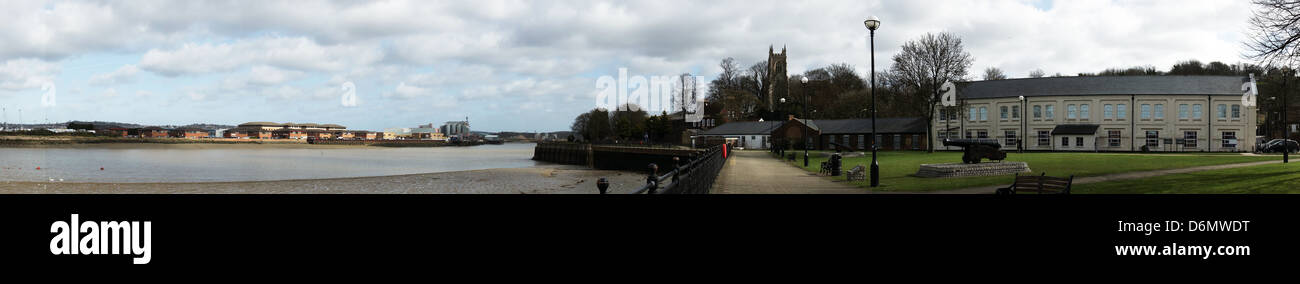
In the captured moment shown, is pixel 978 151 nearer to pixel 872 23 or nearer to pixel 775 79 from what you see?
pixel 872 23

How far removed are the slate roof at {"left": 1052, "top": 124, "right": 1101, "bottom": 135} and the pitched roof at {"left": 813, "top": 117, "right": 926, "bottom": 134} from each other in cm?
1106

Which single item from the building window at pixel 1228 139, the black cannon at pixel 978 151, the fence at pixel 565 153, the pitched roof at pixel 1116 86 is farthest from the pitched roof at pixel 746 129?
the black cannon at pixel 978 151

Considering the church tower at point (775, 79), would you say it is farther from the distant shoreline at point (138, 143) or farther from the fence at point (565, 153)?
the distant shoreline at point (138, 143)

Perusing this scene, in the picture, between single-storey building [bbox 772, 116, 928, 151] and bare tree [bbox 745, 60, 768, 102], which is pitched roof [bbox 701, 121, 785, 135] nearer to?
single-storey building [bbox 772, 116, 928, 151]

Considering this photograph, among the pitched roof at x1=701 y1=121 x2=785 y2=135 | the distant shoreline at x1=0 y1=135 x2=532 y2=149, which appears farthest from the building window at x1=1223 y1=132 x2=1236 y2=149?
the distant shoreline at x1=0 y1=135 x2=532 y2=149

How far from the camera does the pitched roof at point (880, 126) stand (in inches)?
2539

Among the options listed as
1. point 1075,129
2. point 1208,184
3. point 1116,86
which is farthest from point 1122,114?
point 1208,184

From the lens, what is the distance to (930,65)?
168 feet

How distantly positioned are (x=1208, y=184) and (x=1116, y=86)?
50321 mm

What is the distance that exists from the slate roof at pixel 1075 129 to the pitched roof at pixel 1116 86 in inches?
118

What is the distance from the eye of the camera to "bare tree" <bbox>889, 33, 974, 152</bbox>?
50625 millimetres
